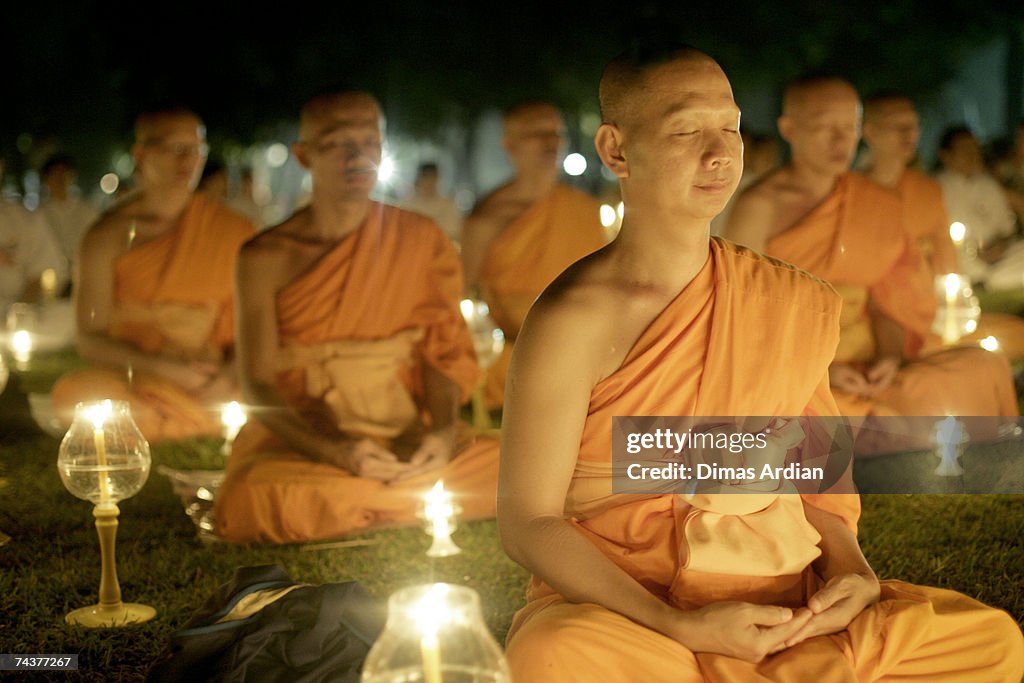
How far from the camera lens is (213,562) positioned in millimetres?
5016

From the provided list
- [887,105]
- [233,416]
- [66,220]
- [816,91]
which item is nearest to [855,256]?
[816,91]

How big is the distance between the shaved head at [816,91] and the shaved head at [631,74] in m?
3.05

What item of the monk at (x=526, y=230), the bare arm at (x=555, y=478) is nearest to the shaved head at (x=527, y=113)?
the monk at (x=526, y=230)

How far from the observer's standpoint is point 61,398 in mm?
7004

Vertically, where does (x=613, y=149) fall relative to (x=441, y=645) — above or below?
above

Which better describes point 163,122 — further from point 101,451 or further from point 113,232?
point 101,451

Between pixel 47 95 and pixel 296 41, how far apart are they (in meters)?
5.82

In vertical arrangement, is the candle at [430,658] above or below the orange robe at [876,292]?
below

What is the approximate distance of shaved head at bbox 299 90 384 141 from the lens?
5.43 meters

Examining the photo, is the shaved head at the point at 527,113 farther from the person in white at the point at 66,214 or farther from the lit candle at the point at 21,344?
the person in white at the point at 66,214

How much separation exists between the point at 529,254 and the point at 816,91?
2.47 metres

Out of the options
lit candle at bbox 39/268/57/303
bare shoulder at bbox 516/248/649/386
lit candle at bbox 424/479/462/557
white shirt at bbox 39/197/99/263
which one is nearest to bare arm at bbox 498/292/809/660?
bare shoulder at bbox 516/248/649/386

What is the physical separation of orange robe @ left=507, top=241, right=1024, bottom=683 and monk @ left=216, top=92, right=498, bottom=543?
7.50 feet

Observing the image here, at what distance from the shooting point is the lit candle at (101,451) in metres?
4.09
